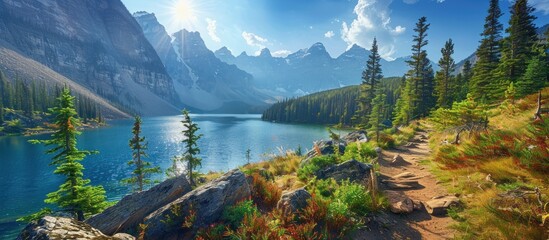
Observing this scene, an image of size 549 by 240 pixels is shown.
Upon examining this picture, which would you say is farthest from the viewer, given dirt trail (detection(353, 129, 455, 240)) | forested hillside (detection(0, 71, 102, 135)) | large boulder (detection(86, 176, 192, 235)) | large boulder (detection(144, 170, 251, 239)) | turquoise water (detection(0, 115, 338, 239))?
forested hillside (detection(0, 71, 102, 135))

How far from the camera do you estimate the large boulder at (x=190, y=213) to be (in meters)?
6.92

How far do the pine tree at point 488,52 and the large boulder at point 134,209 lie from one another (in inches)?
1472

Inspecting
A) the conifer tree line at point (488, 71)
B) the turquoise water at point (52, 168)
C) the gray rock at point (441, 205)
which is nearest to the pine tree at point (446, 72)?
the conifer tree line at point (488, 71)

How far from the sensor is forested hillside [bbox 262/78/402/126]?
119 metres

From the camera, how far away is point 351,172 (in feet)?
32.4

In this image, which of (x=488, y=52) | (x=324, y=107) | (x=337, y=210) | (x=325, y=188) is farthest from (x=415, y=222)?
(x=324, y=107)

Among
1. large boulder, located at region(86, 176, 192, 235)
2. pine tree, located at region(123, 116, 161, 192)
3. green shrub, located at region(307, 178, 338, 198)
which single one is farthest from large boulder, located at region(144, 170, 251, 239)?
Result: pine tree, located at region(123, 116, 161, 192)

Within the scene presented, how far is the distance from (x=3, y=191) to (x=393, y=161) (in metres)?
40.7

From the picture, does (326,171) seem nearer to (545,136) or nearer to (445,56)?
(545,136)

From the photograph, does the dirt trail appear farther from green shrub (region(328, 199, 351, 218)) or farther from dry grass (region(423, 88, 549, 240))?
green shrub (region(328, 199, 351, 218))

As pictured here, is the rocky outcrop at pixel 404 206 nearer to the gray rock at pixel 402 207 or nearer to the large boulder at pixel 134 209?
the gray rock at pixel 402 207

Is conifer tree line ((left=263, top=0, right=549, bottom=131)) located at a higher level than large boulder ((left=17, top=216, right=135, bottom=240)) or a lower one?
higher

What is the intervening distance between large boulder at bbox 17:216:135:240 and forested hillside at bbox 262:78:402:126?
10936 centimetres

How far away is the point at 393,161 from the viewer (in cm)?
1395
